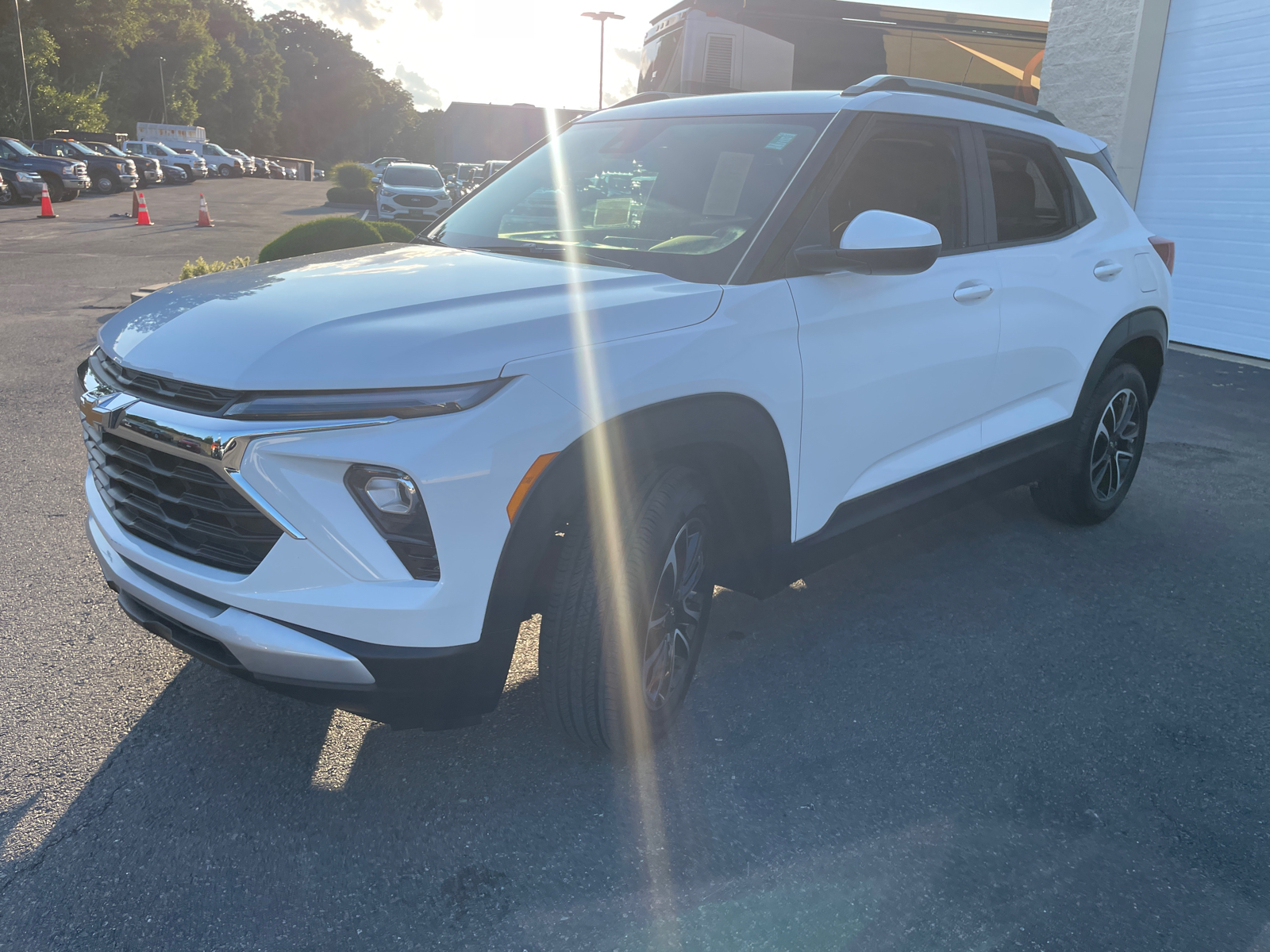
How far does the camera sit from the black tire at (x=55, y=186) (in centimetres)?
2730

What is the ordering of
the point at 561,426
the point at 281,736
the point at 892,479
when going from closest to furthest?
the point at 561,426 → the point at 281,736 → the point at 892,479

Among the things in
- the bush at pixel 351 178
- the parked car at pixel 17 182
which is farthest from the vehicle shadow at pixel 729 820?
the bush at pixel 351 178

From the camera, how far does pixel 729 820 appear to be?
259 cm

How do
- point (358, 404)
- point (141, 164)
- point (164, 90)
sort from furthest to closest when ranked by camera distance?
1. point (164, 90)
2. point (141, 164)
3. point (358, 404)

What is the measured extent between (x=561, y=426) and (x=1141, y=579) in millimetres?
3158

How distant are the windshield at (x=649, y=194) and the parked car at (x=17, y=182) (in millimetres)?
26109

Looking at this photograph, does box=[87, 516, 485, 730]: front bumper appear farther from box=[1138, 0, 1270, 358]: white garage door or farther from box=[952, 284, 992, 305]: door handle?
box=[1138, 0, 1270, 358]: white garage door

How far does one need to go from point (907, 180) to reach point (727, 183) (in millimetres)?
716

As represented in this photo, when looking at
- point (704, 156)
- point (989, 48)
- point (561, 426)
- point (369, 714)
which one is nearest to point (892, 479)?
point (704, 156)

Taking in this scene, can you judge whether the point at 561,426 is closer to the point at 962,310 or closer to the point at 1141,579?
the point at 962,310

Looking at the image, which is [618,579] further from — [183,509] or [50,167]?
[50,167]

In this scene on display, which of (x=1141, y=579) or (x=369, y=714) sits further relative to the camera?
(x=1141, y=579)

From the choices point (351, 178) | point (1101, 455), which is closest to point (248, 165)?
point (351, 178)

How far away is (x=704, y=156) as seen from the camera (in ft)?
11.0
